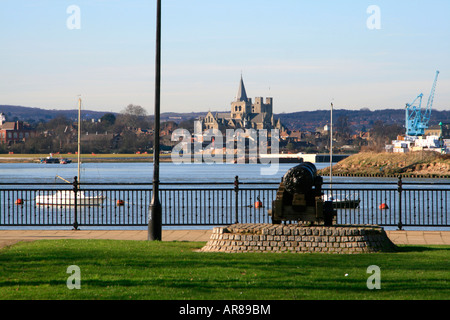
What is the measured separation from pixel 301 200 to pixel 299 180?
0.44 m

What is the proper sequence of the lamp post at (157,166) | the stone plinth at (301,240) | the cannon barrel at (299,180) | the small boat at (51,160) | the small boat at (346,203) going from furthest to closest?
the small boat at (51,160)
the small boat at (346,203)
the lamp post at (157,166)
the cannon barrel at (299,180)
the stone plinth at (301,240)

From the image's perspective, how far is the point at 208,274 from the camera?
1023cm

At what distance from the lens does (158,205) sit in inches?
592

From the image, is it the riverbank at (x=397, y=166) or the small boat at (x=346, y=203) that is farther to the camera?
the riverbank at (x=397, y=166)

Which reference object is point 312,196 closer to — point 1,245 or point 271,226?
point 271,226

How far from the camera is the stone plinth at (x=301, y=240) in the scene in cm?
1255

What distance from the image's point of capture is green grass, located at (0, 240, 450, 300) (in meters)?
8.84

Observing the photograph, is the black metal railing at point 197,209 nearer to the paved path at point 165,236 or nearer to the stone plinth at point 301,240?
the paved path at point 165,236

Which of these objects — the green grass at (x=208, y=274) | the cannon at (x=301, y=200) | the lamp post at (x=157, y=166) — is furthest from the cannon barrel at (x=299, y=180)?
the lamp post at (x=157, y=166)

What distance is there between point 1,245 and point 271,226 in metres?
5.89

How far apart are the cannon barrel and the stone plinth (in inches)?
30.5

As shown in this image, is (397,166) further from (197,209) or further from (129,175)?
(197,209)

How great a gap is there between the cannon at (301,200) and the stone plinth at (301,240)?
485 millimetres
